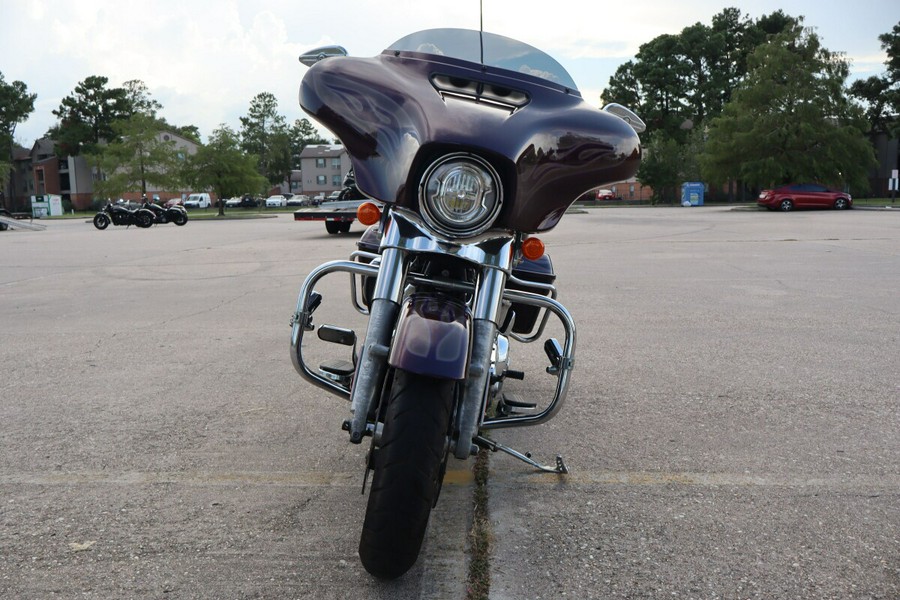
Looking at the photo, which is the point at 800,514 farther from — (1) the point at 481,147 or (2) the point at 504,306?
(1) the point at 481,147

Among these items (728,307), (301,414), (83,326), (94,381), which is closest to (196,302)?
(83,326)

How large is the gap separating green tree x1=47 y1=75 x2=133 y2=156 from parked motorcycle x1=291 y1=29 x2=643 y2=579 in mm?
98700

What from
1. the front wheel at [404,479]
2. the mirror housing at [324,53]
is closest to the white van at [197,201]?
the mirror housing at [324,53]

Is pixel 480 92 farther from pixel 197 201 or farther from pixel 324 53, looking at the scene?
pixel 197 201

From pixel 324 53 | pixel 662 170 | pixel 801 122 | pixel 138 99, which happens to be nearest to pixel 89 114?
pixel 138 99

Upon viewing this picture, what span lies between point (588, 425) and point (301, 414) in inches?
61.3

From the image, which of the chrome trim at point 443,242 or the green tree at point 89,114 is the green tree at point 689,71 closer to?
the green tree at point 89,114

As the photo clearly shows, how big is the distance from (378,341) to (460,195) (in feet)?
1.94

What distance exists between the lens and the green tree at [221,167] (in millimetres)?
54625

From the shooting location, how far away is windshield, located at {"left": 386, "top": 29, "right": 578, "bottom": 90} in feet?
11.0

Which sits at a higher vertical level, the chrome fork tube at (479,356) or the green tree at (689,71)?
the green tree at (689,71)

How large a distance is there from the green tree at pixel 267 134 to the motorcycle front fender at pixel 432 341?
109 m

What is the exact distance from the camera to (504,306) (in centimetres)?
344

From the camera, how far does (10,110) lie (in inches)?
3755
